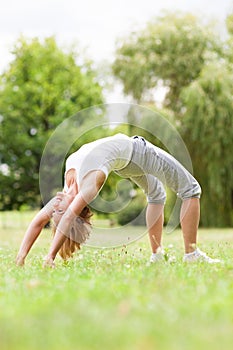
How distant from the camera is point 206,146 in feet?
71.3

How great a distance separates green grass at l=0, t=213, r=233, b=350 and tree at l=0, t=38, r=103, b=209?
77.6 ft

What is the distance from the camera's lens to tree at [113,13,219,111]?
2341 centimetres

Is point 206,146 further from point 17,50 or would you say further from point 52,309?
point 52,309

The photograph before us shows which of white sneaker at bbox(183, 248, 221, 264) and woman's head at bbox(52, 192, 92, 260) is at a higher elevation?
woman's head at bbox(52, 192, 92, 260)

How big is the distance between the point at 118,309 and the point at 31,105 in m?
26.5

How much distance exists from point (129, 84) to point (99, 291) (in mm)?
19836

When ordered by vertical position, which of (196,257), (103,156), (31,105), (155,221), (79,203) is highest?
(31,105)

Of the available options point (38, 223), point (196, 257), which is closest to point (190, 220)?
point (196, 257)

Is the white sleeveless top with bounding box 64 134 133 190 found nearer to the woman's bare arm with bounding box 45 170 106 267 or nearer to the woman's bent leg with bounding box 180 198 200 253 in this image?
the woman's bare arm with bounding box 45 170 106 267

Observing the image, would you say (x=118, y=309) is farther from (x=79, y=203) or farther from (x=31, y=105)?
(x=31, y=105)

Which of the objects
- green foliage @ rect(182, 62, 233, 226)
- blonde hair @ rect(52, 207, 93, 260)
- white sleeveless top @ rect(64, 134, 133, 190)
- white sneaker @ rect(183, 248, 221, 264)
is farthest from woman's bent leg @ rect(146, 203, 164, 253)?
green foliage @ rect(182, 62, 233, 226)

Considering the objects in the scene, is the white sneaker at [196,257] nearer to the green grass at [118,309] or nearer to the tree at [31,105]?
the green grass at [118,309]

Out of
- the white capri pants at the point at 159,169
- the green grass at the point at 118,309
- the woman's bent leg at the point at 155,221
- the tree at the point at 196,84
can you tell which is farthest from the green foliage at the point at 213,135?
the green grass at the point at 118,309

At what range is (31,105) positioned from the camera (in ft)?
96.0
